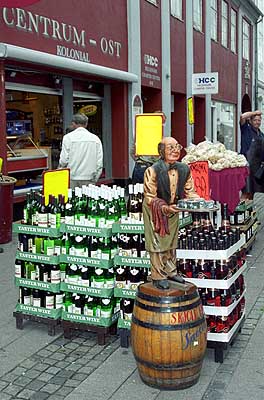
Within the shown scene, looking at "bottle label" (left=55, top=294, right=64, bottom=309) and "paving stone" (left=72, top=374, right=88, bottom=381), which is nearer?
"paving stone" (left=72, top=374, right=88, bottom=381)

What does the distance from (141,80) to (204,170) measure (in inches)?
363

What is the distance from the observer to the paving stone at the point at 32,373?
4.09 meters

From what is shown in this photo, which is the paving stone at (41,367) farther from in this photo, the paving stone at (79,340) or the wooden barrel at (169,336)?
the wooden barrel at (169,336)

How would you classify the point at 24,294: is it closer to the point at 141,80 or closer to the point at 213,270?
the point at 213,270

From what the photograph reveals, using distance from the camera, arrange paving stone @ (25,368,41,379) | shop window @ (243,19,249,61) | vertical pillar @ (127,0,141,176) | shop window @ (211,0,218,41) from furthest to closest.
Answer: shop window @ (243,19,249,61) < shop window @ (211,0,218,41) < vertical pillar @ (127,0,141,176) < paving stone @ (25,368,41,379)

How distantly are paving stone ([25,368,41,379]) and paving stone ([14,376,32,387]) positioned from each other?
0.04 metres

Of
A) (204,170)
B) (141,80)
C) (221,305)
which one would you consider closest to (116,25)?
(141,80)

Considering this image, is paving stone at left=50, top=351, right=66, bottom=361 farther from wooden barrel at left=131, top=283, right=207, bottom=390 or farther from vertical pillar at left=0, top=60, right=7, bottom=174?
vertical pillar at left=0, top=60, right=7, bottom=174

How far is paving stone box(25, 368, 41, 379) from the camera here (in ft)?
13.4

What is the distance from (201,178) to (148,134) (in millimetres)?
750

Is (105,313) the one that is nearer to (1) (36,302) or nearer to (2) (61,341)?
(2) (61,341)

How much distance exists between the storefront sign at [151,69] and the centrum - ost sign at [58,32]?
5.66ft

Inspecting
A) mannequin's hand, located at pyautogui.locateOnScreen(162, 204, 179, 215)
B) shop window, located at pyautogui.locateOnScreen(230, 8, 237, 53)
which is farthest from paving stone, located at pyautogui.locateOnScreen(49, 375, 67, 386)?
shop window, located at pyautogui.locateOnScreen(230, 8, 237, 53)

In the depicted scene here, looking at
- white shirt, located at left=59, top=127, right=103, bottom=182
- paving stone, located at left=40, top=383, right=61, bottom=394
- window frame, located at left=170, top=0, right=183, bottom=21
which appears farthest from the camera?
window frame, located at left=170, top=0, right=183, bottom=21
